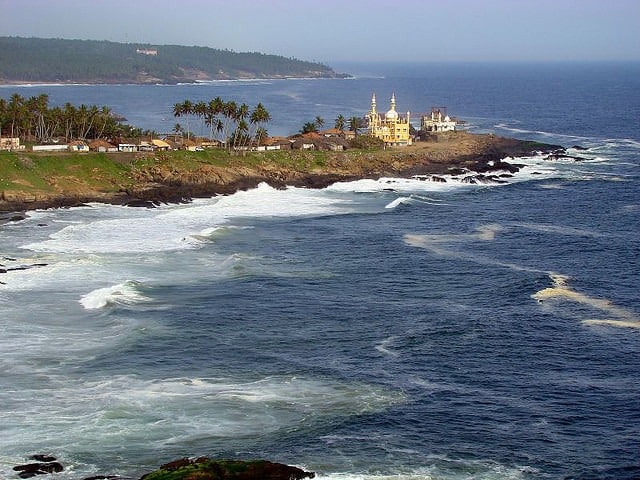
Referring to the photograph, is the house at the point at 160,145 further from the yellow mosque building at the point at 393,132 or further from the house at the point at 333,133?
the yellow mosque building at the point at 393,132

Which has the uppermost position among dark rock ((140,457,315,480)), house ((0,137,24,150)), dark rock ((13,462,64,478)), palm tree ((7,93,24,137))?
palm tree ((7,93,24,137))

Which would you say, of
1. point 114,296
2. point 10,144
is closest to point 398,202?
point 10,144

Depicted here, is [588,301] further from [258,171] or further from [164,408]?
[258,171]

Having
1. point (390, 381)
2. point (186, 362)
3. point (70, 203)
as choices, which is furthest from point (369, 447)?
point (70, 203)

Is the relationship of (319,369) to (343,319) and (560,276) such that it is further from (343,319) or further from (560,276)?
(560,276)

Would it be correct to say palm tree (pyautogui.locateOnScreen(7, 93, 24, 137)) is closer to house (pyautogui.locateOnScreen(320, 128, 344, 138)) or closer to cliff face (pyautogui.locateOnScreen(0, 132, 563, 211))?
cliff face (pyautogui.locateOnScreen(0, 132, 563, 211))

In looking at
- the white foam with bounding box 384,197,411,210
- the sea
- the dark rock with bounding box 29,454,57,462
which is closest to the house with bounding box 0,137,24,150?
the sea

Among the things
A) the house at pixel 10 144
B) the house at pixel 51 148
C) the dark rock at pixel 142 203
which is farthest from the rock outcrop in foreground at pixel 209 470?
the house at pixel 10 144
